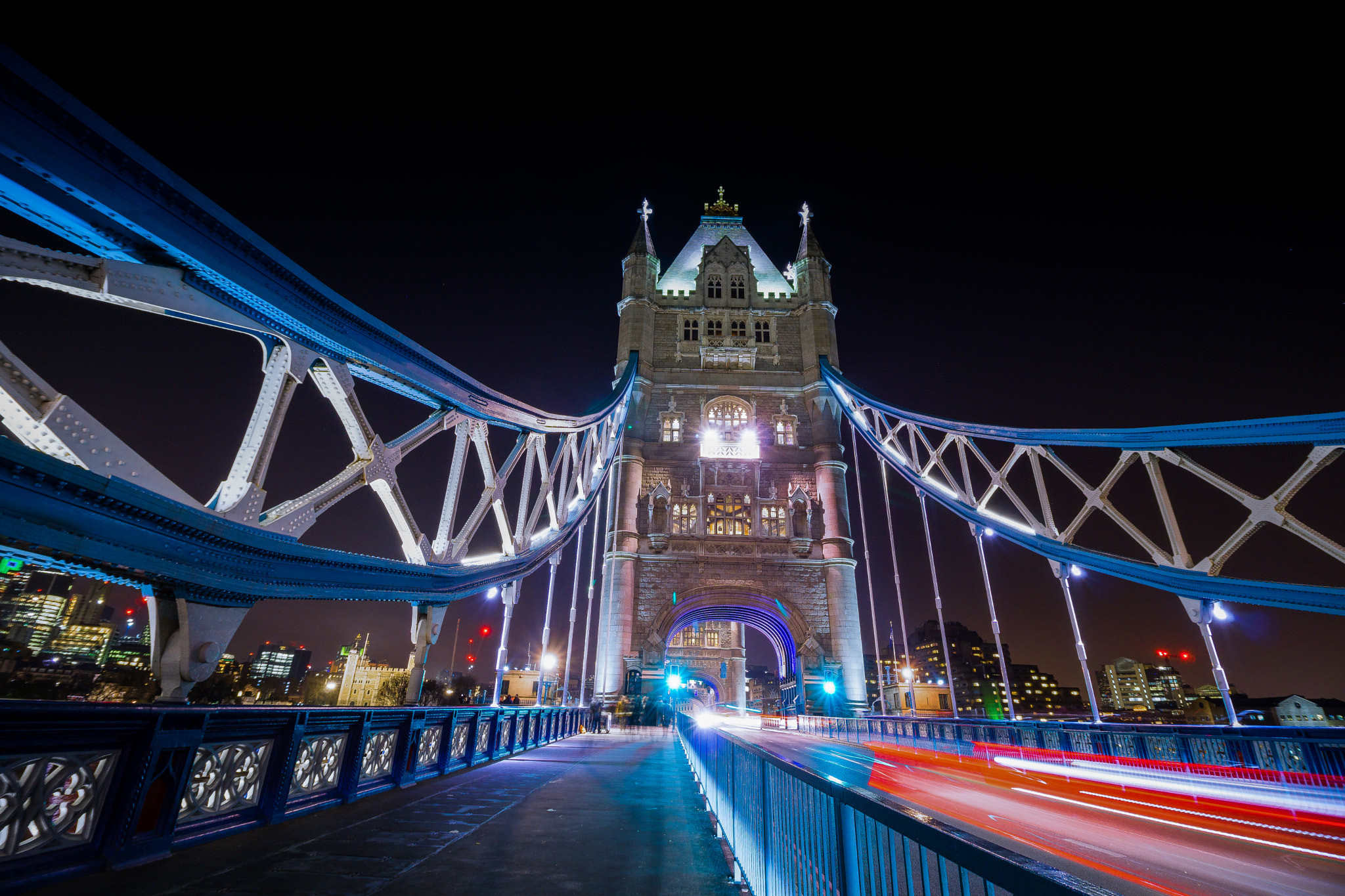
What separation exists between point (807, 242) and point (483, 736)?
1509 inches

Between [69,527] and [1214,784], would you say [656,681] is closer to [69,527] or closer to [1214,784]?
[1214,784]

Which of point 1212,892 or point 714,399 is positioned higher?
point 714,399

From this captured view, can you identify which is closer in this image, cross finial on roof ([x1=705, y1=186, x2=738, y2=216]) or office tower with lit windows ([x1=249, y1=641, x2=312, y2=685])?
cross finial on roof ([x1=705, y1=186, x2=738, y2=216])

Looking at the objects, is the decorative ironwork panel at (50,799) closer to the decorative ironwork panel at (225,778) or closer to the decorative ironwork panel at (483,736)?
the decorative ironwork panel at (225,778)

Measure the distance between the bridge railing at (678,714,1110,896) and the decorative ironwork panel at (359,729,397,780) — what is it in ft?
12.8

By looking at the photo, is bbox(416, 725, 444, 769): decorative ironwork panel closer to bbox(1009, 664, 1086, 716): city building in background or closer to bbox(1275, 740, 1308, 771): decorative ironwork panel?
bbox(1275, 740, 1308, 771): decorative ironwork panel

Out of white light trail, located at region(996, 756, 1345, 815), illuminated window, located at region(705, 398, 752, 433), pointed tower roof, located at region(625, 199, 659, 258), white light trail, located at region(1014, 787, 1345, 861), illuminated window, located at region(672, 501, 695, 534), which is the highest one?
pointed tower roof, located at region(625, 199, 659, 258)

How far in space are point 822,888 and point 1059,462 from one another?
16.8m

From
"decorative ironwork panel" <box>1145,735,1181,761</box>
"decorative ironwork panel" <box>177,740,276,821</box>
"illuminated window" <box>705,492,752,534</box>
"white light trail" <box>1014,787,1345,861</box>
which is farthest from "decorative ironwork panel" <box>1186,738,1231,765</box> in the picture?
"illuminated window" <box>705,492,752,534</box>

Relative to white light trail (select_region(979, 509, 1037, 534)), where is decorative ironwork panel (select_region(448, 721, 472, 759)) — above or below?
below

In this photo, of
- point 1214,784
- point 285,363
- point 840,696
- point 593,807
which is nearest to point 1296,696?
point 840,696

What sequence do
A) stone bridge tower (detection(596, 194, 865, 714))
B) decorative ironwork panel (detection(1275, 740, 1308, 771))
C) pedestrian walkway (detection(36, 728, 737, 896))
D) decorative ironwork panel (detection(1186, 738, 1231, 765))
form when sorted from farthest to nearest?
1. stone bridge tower (detection(596, 194, 865, 714))
2. decorative ironwork panel (detection(1186, 738, 1231, 765))
3. decorative ironwork panel (detection(1275, 740, 1308, 771))
4. pedestrian walkway (detection(36, 728, 737, 896))

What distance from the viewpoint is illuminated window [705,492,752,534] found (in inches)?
1251

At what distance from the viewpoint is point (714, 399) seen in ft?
116
